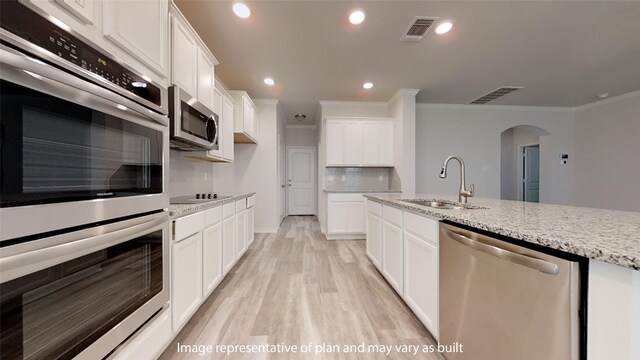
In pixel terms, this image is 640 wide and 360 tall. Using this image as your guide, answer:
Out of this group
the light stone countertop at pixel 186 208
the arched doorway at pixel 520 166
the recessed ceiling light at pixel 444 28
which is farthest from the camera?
A: the arched doorway at pixel 520 166

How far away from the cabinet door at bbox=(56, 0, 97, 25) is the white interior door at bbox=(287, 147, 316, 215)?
19.5 feet

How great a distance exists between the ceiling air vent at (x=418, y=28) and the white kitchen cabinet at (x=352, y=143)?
6.56 ft

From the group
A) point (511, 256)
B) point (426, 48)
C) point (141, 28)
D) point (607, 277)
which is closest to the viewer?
point (607, 277)

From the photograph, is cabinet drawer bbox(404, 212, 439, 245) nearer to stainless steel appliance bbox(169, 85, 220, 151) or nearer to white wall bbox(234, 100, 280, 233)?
stainless steel appliance bbox(169, 85, 220, 151)

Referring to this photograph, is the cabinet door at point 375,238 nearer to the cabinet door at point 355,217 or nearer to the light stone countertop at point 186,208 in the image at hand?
the cabinet door at point 355,217

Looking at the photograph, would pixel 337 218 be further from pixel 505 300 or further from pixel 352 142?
pixel 505 300

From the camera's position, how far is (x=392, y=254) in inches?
83.8

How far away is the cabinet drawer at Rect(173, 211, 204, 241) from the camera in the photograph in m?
1.41

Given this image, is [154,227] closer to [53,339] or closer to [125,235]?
[125,235]

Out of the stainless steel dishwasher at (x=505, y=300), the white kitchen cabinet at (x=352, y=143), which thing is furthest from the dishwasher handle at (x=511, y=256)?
the white kitchen cabinet at (x=352, y=143)

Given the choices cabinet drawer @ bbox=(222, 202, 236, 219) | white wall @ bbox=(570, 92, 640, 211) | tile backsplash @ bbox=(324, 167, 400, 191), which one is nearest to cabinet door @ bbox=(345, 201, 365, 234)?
tile backsplash @ bbox=(324, 167, 400, 191)

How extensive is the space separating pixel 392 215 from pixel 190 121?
74.4 inches

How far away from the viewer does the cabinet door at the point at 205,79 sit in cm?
204

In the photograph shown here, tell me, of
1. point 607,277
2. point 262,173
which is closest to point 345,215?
point 262,173
